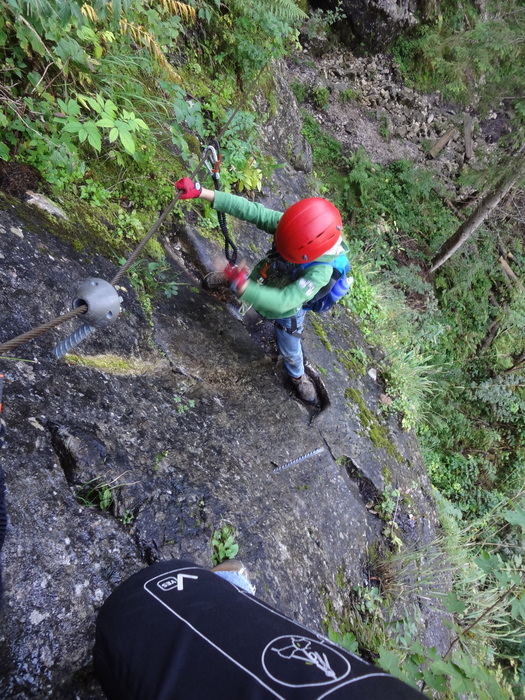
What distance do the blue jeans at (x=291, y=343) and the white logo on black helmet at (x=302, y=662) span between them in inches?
109

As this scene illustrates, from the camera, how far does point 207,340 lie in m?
3.72

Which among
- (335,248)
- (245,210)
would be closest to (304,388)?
(335,248)

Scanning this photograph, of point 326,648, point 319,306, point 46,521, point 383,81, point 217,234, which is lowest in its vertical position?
point 46,521

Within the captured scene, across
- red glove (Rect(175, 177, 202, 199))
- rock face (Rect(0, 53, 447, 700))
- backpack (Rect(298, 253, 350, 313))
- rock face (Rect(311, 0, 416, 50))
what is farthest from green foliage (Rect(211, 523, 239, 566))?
rock face (Rect(311, 0, 416, 50))

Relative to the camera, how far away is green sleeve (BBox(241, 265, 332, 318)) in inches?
124

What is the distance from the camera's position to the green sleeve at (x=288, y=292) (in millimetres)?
3160

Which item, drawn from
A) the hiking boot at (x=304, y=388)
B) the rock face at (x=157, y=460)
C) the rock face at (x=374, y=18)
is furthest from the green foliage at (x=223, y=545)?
the rock face at (x=374, y=18)

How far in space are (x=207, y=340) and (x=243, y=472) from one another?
3.95 ft

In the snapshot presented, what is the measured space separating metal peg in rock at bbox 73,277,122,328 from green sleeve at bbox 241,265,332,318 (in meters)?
1.56

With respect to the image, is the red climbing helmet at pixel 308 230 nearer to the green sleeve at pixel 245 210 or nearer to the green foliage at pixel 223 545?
the green sleeve at pixel 245 210

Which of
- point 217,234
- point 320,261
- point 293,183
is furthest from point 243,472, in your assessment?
point 293,183

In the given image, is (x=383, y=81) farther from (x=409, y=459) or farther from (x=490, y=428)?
(x=409, y=459)

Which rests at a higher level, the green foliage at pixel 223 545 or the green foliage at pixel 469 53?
the green foliage at pixel 469 53

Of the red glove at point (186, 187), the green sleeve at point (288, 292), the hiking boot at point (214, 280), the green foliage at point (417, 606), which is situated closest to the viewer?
the green foliage at point (417, 606)
